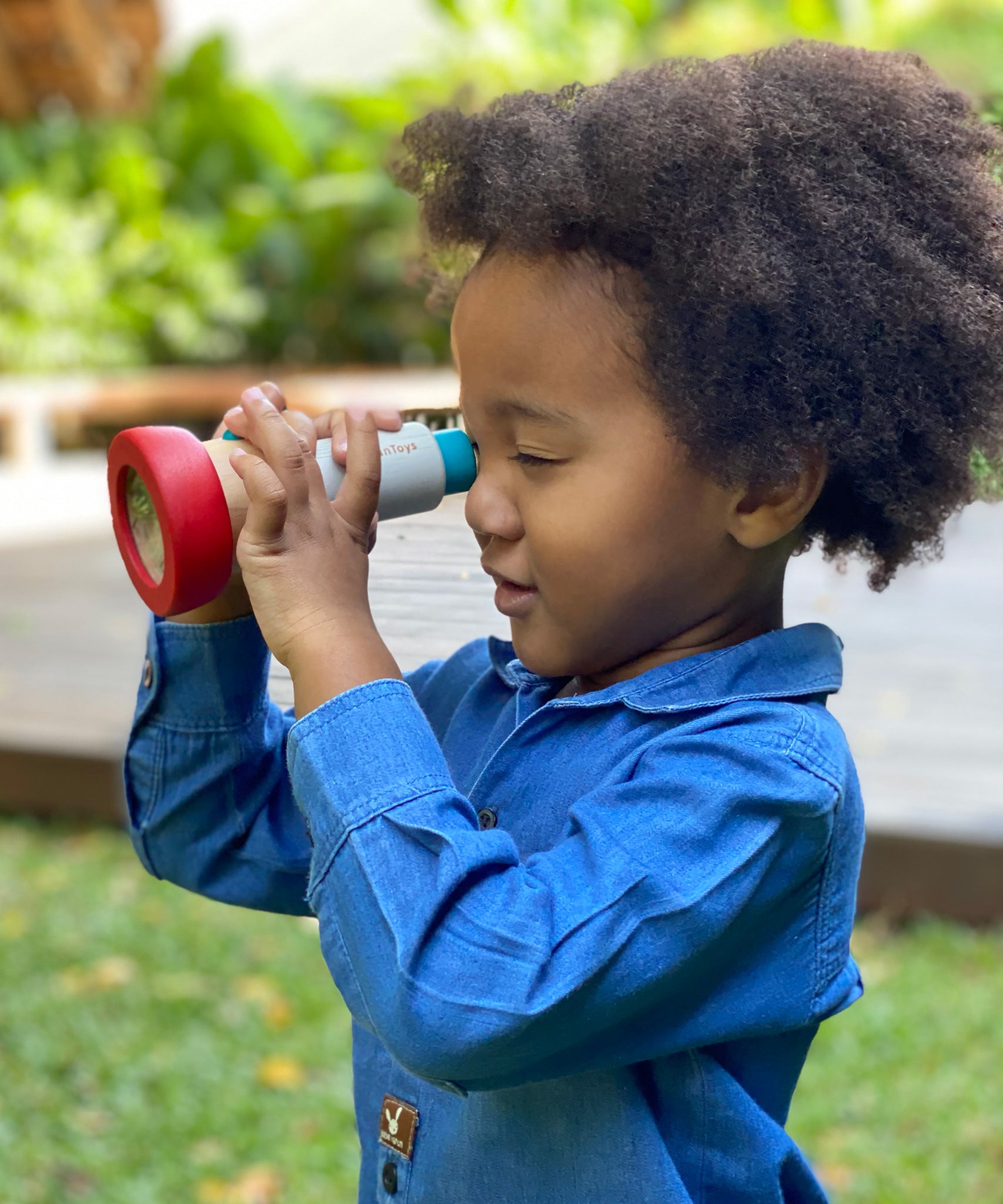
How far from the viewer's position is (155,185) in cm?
1125

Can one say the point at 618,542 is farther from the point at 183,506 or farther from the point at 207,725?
the point at 207,725

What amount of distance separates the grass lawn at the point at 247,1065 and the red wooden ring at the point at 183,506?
1.99m

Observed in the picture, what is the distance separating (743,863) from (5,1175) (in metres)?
2.33

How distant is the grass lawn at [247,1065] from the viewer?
2.89 meters

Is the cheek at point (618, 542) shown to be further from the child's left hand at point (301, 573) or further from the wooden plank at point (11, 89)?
the wooden plank at point (11, 89)

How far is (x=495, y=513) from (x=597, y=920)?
390 mm

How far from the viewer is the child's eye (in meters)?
1.26

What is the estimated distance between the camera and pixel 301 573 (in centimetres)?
124

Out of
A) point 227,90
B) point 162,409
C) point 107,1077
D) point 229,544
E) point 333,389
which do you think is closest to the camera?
point 229,544

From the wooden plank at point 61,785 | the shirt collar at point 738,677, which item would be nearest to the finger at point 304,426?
the shirt collar at point 738,677

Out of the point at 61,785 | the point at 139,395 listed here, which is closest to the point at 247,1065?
the point at 61,785

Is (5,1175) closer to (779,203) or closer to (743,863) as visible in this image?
(743,863)

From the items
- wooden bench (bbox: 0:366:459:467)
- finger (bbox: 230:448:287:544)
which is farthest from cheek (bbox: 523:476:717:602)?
wooden bench (bbox: 0:366:459:467)

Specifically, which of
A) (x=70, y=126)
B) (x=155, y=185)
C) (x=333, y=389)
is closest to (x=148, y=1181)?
(x=333, y=389)
